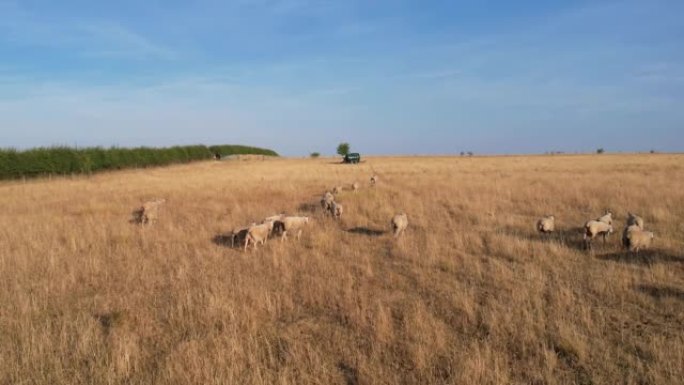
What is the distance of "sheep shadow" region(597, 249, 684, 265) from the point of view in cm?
984

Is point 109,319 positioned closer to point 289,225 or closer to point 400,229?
point 289,225

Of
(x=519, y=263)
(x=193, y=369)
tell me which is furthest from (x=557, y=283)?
(x=193, y=369)

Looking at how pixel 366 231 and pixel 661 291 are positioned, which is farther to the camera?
pixel 366 231

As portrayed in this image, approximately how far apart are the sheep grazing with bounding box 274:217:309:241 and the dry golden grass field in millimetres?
424

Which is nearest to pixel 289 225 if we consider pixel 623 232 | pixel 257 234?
pixel 257 234

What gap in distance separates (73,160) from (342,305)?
41.3m

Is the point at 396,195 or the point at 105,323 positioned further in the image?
the point at 396,195

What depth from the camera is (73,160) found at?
4147 centimetres

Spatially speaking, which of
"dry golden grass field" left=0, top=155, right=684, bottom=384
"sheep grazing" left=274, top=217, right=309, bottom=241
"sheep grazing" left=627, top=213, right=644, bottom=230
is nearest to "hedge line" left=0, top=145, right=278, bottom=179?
"dry golden grass field" left=0, top=155, right=684, bottom=384

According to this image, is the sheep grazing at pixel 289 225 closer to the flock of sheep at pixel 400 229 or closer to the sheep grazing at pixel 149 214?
the flock of sheep at pixel 400 229

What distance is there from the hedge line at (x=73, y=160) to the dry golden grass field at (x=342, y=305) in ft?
89.3

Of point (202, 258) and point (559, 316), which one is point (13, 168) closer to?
point (202, 258)

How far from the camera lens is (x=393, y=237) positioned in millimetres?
12875

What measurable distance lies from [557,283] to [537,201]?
36.7 ft
